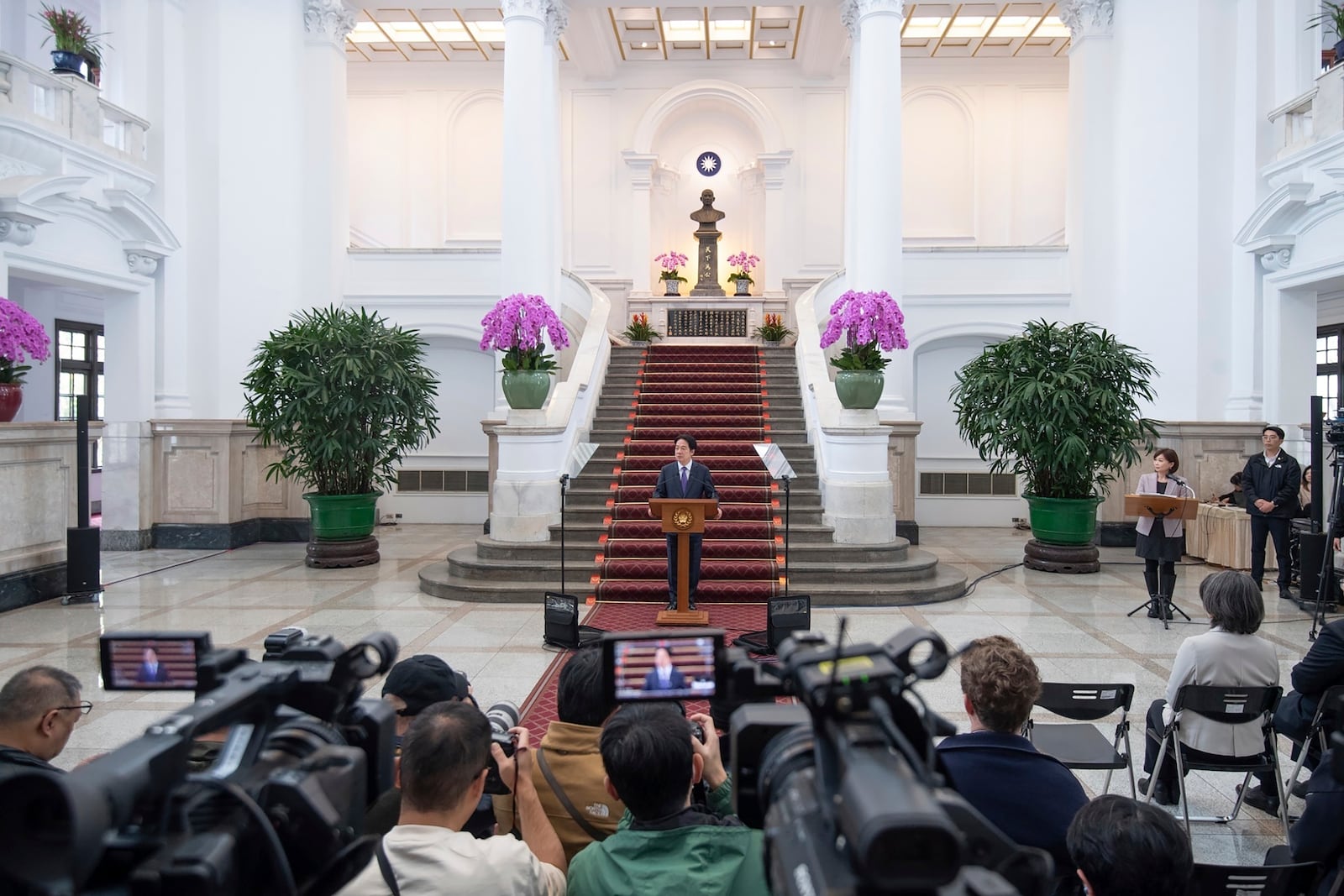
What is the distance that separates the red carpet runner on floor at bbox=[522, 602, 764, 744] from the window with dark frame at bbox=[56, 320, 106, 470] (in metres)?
10.4

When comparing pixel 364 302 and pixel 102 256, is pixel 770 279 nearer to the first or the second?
pixel 364 302

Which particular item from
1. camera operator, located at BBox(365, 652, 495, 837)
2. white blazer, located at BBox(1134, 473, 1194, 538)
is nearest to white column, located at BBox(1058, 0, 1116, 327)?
white blazer, located at BBox(1134, 473, 1194, 538)

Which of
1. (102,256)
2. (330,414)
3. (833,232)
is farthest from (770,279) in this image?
(102,256)

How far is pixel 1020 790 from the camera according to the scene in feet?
7.91

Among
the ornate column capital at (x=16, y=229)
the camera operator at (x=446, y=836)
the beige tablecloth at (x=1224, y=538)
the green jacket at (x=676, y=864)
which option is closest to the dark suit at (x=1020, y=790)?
the green jacket at (x=676, y=864)

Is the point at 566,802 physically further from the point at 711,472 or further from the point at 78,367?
the point at 78,367

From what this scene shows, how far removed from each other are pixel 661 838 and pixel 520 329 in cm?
812

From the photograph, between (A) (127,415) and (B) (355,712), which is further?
(A) (127,415)

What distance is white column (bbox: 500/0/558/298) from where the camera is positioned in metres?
11.1

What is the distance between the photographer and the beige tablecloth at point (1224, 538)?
9703mm

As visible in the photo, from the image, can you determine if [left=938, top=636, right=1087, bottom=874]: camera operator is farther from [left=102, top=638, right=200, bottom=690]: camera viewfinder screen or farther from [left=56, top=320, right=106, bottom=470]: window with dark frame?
[left=56, top=320, right=106, bottom=470]: window with dark frame

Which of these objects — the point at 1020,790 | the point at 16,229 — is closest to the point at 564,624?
the point at 1020,790

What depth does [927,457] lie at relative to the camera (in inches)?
575

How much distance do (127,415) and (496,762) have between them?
1136 cm
